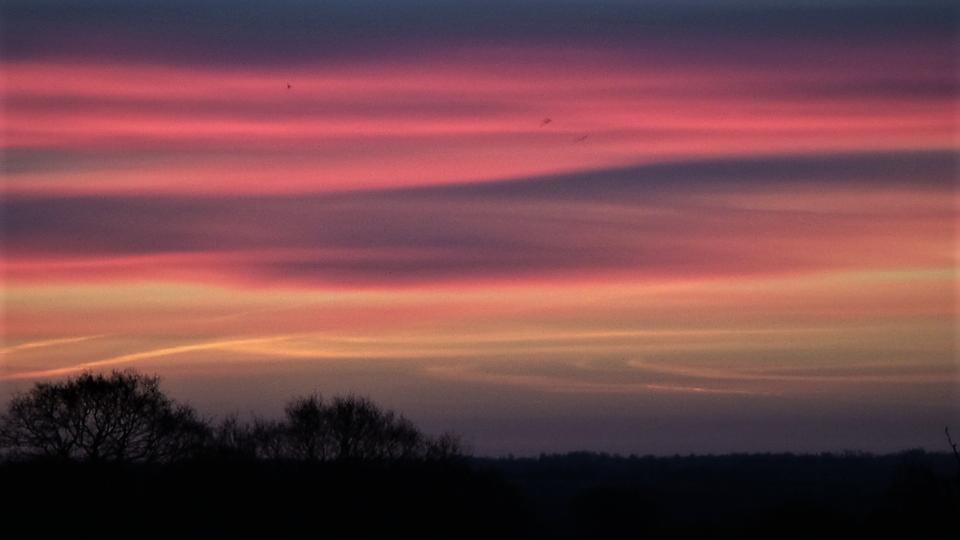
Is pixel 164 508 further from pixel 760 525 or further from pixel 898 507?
pixel 898 507

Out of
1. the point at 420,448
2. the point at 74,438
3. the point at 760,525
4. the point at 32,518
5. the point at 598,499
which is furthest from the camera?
the point at 598,499

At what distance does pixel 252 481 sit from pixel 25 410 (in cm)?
2087

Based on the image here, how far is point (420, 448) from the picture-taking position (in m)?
133

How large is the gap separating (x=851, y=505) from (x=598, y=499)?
26140 millimetres

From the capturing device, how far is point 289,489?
354ft

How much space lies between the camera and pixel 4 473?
9900 cm

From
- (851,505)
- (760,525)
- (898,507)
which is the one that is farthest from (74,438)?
(851,505)

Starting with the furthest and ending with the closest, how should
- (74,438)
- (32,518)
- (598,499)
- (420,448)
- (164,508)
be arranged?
1. (598,499)
2. (420,448)
3. (74,438)
4. (164,508)
5. (32,518)

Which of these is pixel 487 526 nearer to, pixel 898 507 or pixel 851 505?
pixel 898 507

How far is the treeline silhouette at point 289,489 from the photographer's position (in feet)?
303

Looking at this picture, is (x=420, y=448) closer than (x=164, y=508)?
No

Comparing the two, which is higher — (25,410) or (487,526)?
(25,410)

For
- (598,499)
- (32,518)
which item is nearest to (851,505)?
(598,499)

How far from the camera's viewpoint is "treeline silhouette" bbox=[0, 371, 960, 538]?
9225 cm
